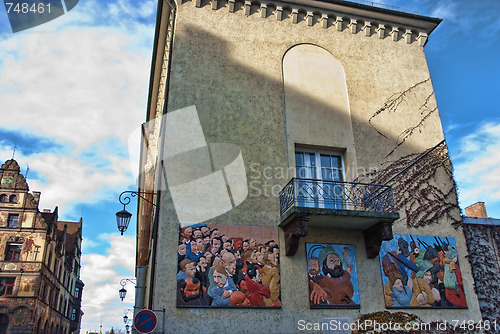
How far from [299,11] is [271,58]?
2.32m

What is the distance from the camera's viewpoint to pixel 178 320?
984cm

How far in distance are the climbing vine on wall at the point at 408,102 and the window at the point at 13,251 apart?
37.6 metres

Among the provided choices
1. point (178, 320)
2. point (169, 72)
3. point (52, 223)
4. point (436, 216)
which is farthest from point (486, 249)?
point (52, 223)

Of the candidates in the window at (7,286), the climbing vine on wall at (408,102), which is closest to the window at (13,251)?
the window at (7,286)

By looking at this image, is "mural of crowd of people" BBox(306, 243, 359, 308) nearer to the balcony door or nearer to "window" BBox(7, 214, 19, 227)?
the balcony door

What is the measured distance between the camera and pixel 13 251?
38.9 m

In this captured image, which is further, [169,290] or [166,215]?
[166,215]

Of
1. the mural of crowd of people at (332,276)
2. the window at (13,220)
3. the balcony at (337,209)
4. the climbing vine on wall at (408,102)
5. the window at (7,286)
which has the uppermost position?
the window at (13,220)

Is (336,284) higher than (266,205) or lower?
lower

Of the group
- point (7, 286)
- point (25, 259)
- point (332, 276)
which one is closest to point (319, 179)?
point (332, 276)

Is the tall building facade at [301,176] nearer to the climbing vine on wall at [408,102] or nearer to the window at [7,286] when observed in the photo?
the climbing vine on wall at [408,102]

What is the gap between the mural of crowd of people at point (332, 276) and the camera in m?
10.8

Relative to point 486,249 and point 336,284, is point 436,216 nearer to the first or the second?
point 486,249

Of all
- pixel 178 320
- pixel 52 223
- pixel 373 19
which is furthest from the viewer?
pixel 52 223
